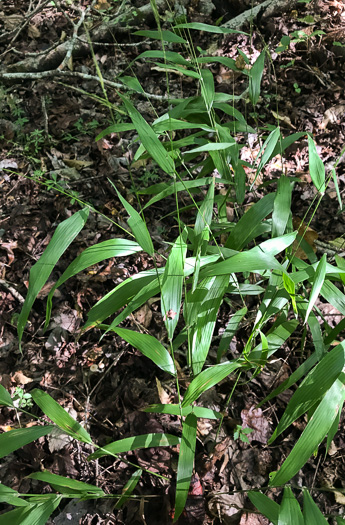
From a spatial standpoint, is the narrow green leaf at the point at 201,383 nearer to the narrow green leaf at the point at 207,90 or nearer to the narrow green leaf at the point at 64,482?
the narrow green leaf at the point at 64,482

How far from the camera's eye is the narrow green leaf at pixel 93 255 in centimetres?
95

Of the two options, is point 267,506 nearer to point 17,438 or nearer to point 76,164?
point 17,438

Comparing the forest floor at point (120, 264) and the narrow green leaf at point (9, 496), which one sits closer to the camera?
the narrow green leaf at point (9, 496)

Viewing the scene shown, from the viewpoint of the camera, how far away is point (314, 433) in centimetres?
75

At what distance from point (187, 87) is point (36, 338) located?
1.72 m

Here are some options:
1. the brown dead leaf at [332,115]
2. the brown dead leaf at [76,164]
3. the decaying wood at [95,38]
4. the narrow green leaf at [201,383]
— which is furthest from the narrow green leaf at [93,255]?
the decaying wood at [95,38]

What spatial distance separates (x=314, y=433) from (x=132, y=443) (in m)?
0.48

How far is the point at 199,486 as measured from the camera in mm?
1214

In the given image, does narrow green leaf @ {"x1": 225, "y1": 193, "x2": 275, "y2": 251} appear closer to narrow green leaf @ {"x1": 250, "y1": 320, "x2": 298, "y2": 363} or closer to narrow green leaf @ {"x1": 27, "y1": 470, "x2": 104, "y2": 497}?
narrow green leaf @ {"x1": 250, "y1": 320, "x2": 298, "y2": 363}

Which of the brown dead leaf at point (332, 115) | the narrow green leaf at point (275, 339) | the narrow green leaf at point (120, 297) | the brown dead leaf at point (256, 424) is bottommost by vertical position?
the brown dead leaf at point (256, 424)

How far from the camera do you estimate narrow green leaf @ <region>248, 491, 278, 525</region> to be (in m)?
0.90

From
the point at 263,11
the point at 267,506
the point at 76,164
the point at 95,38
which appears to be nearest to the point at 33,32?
the point at 95,38

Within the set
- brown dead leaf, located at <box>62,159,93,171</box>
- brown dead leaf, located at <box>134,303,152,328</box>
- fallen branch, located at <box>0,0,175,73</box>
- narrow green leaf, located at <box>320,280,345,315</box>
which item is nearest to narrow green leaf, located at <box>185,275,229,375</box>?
narrow green leaf, located at <box>320,280,345,315</box>

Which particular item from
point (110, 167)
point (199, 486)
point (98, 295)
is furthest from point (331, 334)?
point (110, 167)
